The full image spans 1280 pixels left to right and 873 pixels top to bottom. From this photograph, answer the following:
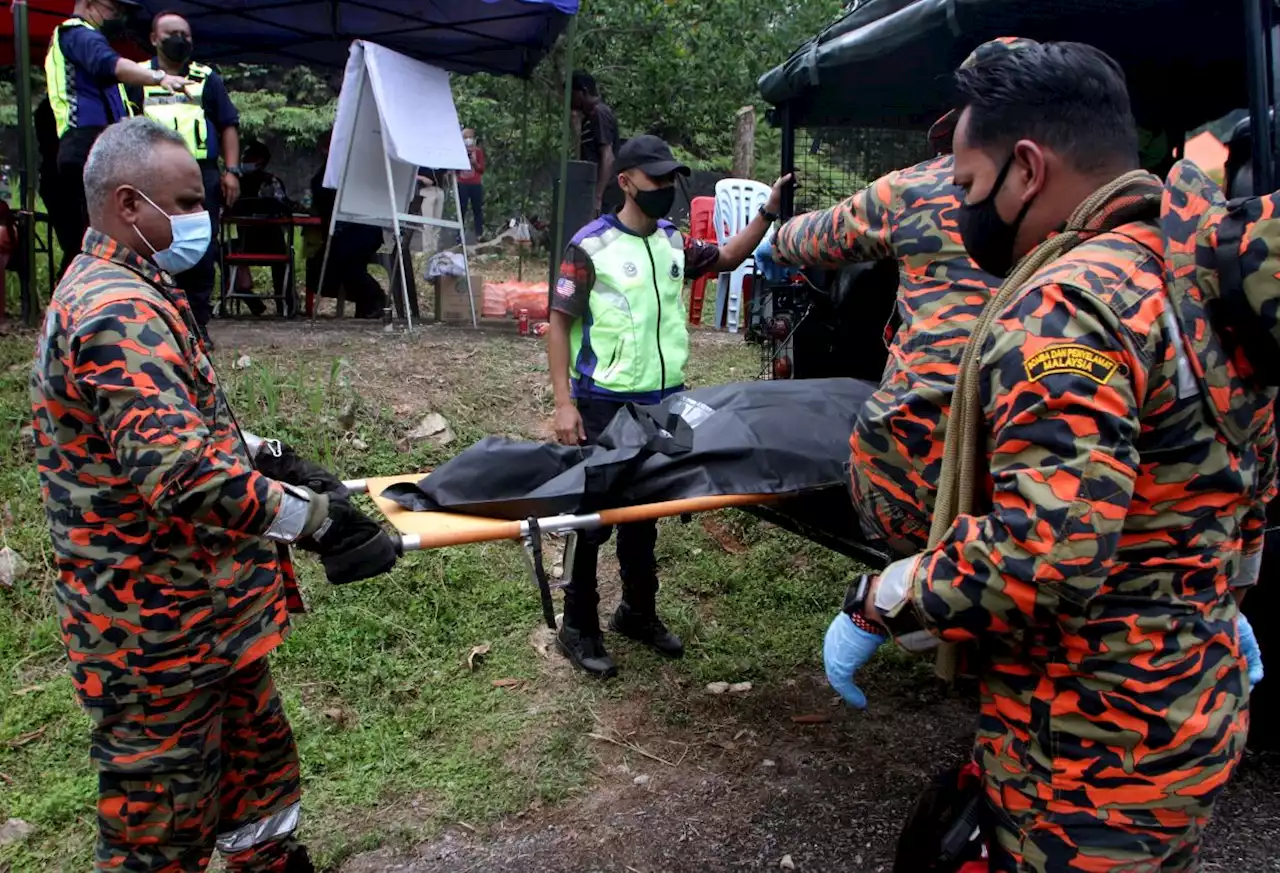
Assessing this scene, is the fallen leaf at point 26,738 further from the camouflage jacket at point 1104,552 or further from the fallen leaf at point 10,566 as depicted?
the camouflage jacket at point 1104,552

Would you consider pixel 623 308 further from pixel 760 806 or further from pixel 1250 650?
pixel 1250 650

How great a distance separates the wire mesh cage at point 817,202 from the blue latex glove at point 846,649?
77.3 inches

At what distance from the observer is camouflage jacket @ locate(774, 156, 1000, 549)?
7.38 ft

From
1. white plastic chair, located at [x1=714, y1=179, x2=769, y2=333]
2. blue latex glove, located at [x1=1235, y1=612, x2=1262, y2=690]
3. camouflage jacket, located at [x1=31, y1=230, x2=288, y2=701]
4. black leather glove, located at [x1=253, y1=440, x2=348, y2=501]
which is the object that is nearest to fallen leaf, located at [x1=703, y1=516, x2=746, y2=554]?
black leather glove, located at [x1=253, y1=440, x2=348, y2=501]

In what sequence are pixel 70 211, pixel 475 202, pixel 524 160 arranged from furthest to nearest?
pixel 475 202 < pixel 524 160 < pixel 70 211

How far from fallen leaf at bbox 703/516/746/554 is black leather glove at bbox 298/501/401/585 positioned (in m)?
2.93

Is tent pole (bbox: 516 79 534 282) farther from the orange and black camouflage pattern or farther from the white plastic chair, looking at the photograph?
the orange and black camouflage pattern

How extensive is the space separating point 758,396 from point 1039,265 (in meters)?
1.46

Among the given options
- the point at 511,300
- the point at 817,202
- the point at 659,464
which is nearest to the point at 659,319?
the point at 817,202

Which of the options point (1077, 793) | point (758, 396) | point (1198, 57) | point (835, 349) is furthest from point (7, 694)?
point (1198, 57)

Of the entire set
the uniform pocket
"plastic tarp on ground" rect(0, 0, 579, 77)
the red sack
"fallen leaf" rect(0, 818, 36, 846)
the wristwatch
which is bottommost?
"fallen leaf" rect(0, 818, 36, 846)

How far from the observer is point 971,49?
3418 millimetres

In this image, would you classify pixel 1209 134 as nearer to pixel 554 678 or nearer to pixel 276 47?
pixel 554 678

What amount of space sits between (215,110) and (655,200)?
3.59 m
